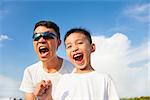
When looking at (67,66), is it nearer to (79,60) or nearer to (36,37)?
(79,60)

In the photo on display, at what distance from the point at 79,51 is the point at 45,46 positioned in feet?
0.88

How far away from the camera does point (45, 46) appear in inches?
90.4

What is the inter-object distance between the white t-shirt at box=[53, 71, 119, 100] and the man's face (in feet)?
0.72

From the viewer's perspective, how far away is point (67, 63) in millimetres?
2301

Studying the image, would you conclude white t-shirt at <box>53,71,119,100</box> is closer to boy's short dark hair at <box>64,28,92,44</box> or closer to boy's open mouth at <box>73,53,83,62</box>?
boy's open mouth at <box>73,53,83,62</box>

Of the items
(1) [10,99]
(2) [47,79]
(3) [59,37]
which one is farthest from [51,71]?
(1) [10,99]

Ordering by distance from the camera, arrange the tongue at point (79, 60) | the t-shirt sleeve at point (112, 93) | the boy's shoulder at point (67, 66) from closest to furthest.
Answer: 1. the t-shirt sleeve at point (112, 93)
2. the tongue at point (79, 60)
3. the boy's shoulder at point (67, 66)

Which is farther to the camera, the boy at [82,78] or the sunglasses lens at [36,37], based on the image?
the sunglasses lens at [36,37]

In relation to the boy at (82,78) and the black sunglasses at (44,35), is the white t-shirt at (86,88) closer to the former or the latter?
the boy at (82,78)

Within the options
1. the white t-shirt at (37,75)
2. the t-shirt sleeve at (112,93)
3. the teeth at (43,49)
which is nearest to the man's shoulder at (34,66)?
Answer: the white t-shirt at (37,75)

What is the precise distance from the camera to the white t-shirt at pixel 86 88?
6.78 feet

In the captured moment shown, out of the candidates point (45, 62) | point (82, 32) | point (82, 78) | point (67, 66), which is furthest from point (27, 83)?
point (82, 32)

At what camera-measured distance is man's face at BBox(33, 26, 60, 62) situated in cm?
229

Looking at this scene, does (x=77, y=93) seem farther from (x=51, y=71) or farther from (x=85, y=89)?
(x=51, y=71)
